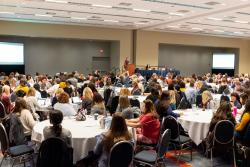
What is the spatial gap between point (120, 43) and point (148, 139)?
18.4 metres

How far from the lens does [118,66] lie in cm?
2364

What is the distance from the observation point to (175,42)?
25359 millimetres

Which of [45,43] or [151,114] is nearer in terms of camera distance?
[151,114]

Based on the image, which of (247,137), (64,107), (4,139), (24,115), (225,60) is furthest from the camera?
(225,60)

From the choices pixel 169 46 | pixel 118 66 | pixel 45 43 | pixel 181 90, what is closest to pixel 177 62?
pixel 169 46

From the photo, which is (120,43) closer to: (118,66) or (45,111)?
(118,66)

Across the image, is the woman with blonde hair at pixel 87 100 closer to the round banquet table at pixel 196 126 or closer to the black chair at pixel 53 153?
the round banquet table at pixel 196 126

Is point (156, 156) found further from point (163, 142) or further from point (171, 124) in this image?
point (171, 124)

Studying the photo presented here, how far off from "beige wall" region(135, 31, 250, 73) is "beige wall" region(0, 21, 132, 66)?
37.7 inches

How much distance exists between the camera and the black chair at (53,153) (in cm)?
405

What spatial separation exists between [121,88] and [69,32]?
12.1 meters

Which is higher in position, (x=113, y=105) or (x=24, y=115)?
(x=24, y=115)

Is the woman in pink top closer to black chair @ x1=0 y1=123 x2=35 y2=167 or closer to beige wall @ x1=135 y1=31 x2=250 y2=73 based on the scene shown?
black chair @ x1=0 y1=123 x2=35 y2=167

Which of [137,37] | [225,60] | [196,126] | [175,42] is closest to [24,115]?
[196,126]
